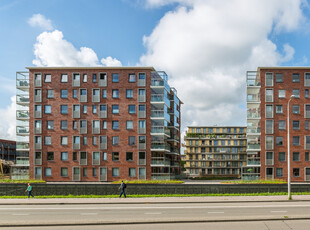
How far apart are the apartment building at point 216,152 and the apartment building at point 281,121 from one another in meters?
37.5

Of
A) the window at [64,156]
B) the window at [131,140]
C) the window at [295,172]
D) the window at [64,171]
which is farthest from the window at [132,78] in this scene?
the window at [295,172]

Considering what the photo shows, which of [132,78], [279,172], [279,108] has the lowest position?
[279,172]

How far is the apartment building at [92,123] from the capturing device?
49.8m

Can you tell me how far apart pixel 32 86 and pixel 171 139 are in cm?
2617

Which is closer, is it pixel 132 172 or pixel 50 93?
pixel 132 172

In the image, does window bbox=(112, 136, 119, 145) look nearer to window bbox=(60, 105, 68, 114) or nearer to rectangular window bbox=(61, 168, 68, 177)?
rectangular window bbox=(61, 168, 68, 177)

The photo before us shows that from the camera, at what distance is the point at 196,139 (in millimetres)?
90250

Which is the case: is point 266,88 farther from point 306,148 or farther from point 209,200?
point 209,200

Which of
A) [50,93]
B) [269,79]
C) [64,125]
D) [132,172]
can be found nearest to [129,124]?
[132,172]

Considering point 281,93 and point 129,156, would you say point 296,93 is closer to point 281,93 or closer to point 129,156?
point 281,93

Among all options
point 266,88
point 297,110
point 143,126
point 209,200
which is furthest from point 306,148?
point 209,200

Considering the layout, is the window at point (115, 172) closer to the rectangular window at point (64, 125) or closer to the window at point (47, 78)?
Result: the rectangular window at point (64, 125)

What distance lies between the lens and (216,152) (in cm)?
8875

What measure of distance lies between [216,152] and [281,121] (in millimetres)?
40705
